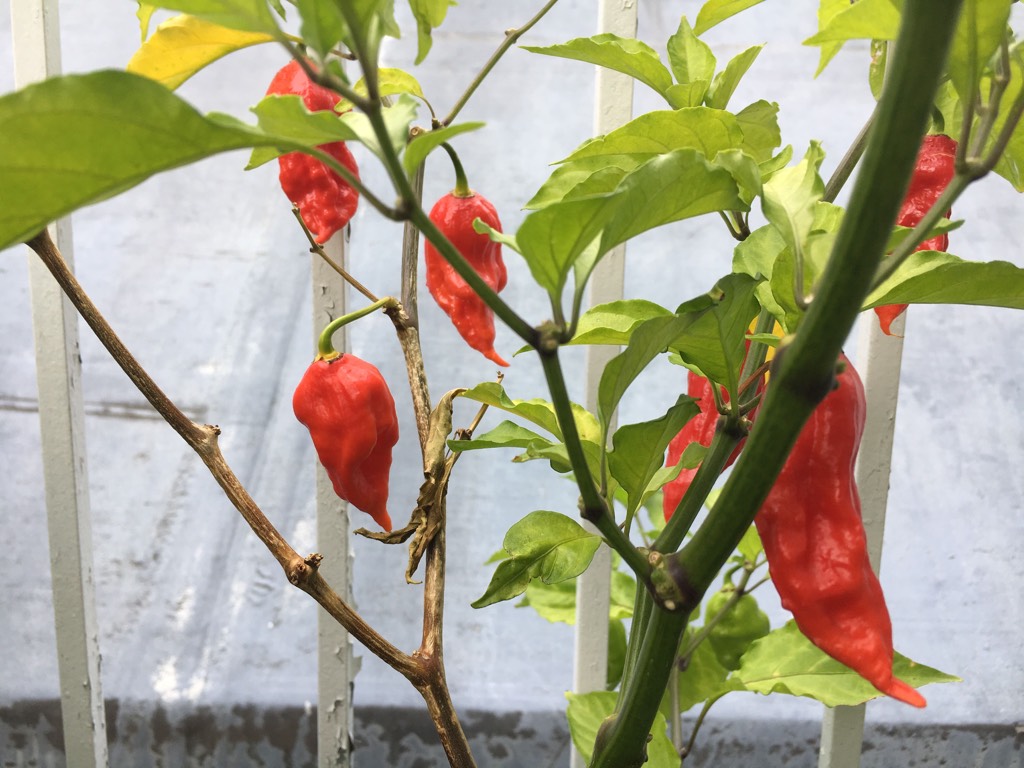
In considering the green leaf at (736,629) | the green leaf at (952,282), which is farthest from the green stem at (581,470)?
the green leaf at (736,629)

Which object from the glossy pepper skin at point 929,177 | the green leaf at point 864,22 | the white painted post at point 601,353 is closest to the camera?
the green leaf at point 864,22

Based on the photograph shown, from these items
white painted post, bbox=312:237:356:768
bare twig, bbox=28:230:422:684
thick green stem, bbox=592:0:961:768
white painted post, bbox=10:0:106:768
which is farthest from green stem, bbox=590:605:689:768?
white painted post, bbox=10:0:106:768

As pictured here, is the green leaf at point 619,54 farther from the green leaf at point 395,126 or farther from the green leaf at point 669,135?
the green leaf at point 395,126

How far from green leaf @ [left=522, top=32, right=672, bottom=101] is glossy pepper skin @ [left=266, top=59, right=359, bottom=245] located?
0.42 ft

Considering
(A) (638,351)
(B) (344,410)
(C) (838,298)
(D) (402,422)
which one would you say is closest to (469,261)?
(B) (344,410)

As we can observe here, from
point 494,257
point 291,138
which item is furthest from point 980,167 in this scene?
point 494,257

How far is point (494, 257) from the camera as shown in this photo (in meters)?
0.58

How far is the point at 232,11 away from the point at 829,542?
28 cm

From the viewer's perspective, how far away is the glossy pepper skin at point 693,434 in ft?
1.54

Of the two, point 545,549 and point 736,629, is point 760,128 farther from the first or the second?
point 736,629

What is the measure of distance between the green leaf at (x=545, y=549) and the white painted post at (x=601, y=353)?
0.73ft

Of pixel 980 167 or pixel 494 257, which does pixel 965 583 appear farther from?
pixel 980 167

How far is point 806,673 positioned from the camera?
1.98 feet

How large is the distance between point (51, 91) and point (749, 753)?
1.37m
